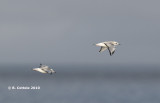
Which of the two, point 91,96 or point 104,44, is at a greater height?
point 91,96

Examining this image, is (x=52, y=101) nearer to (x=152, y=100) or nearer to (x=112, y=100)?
(x=112, y=100)

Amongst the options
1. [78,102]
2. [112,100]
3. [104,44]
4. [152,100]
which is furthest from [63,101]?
[104,44]

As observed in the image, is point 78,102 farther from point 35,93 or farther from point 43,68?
point 43,68

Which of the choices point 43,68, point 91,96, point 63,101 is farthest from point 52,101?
→ point 43,68

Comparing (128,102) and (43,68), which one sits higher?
(128,102)

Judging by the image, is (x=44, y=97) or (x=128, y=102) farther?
(x=44, y=97)

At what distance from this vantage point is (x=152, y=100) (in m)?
172

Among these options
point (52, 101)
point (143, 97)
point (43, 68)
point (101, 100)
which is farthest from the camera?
point (143, 97)

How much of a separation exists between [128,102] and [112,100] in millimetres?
6684

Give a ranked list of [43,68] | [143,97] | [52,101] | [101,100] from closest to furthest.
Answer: [43,68] < [52,101] < [101,100] < [143,97]

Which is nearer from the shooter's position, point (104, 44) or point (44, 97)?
point (104, 44)

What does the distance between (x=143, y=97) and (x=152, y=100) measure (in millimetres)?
5615

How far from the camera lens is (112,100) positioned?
166 m

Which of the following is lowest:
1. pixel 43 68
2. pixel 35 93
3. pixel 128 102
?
pixel 43 68
